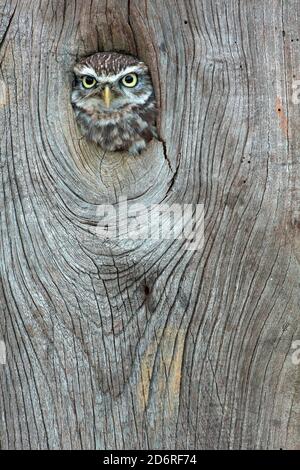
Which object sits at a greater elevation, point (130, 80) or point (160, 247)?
point (130, 80)

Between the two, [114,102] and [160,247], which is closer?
[160,247]

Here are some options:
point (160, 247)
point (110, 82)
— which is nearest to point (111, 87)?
point (110, 82)

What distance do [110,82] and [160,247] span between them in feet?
2.42

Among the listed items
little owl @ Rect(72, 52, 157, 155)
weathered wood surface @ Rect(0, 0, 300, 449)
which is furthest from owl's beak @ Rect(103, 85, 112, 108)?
weathered wood surface @ Rect(0, 0, 300, 449)

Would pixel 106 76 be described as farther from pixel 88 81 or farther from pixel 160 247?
pixel 160 247

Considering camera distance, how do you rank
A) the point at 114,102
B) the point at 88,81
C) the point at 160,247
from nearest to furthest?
the point at 160,247, the point at 88,81, the point at 114,102

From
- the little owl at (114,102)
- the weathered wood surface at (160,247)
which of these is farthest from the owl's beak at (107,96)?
the weathered wood surface at (160,247)

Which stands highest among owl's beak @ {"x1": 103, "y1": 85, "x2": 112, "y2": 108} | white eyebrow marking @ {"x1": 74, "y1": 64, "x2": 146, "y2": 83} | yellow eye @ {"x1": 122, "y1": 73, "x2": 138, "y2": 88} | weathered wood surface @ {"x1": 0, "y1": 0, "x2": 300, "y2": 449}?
white eyebrow marking @ {"x1": 74, "y1": 64, "x2": 146, "y2": 83}

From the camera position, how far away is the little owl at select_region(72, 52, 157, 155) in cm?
246

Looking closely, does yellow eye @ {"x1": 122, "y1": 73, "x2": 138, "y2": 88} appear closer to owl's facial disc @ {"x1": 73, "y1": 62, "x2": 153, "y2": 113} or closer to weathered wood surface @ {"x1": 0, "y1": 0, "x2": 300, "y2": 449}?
owl's facial disc @ {"x1": 73, "y1": 62, "x2": 153, "y2": 113}

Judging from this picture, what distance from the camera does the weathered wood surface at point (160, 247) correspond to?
2.39m

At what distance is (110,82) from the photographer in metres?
2.70

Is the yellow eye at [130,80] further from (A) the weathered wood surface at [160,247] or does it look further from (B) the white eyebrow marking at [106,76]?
(A) the weathered wood surface at [160,247]
